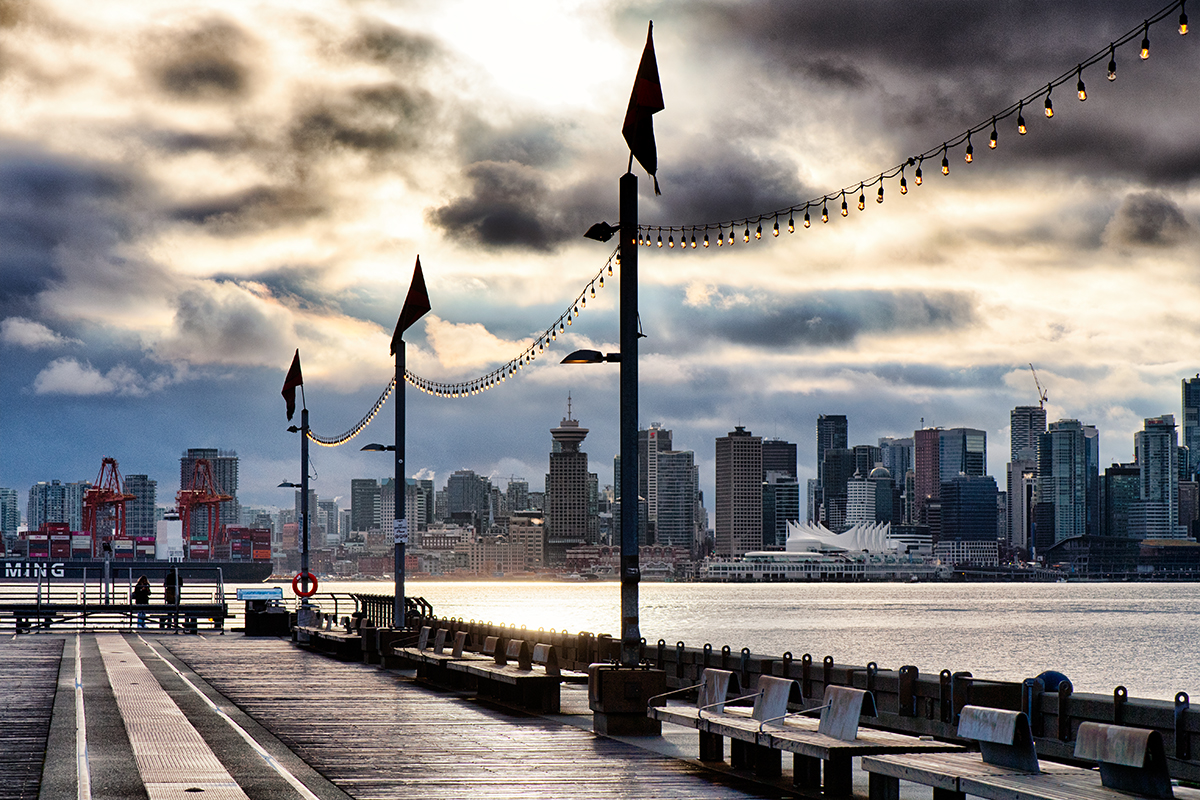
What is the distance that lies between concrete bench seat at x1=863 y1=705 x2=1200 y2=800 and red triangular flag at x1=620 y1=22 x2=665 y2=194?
29.2 ft

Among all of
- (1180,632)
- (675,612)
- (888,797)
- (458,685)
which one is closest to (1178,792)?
(888,797)

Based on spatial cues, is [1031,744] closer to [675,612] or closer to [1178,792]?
[1178,792]

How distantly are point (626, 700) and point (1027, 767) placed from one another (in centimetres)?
725

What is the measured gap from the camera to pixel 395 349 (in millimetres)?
32188

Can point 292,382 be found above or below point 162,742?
above

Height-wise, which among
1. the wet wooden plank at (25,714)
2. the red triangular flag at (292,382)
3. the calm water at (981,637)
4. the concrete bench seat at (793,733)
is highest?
the red triangular flag at (292,382)

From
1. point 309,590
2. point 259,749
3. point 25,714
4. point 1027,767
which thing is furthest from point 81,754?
point 309,590

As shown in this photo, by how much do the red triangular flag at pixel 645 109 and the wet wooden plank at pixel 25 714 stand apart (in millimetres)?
9509

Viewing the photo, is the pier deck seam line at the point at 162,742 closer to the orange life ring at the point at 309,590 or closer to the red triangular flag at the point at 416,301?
the red triangular flag at the point at 416,301

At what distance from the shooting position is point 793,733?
11.7 metres

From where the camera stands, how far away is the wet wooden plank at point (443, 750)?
12023 millimetres

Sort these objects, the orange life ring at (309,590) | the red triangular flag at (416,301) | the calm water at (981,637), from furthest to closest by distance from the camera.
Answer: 1. the calm water at (981,637)
2. the orange life ring at (309,590)
3. the red triangular flag at (416,301)

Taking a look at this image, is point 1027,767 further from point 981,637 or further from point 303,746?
point 981,637

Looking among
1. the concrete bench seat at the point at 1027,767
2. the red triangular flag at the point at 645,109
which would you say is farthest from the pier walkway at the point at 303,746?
the red triangular flag at the point at 645,109
